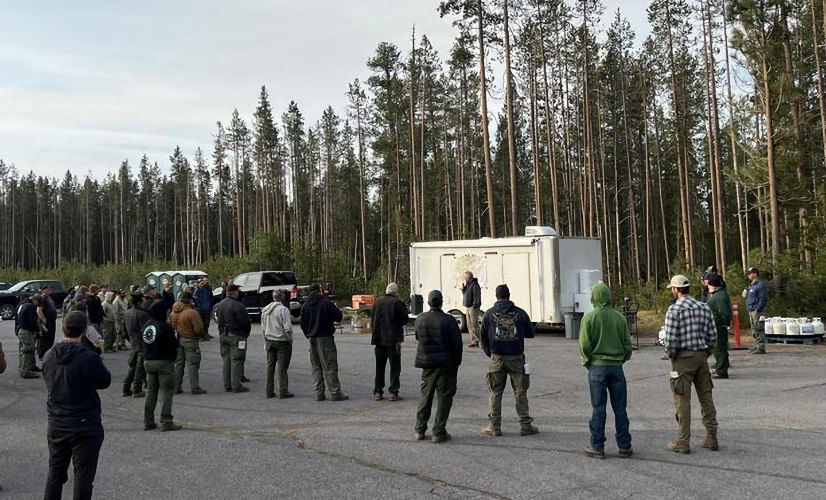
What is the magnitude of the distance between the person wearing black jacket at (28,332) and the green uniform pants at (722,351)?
1291 cm

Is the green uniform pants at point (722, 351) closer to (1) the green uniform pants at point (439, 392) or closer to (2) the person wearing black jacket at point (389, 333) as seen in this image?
(2) the person wearing black jacket at point (389, 333)

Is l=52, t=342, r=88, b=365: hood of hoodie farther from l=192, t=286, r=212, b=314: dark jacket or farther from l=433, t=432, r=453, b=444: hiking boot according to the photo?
l=192, t=286, r=212, b=314: dark jacket

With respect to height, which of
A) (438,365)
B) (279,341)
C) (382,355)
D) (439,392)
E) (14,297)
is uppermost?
(14,297)

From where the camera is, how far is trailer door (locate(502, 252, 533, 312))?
18562mm

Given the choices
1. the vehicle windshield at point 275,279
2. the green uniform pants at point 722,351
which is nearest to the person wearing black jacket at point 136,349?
the green uniform pants at point 722,351

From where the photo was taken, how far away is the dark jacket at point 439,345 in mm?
7613

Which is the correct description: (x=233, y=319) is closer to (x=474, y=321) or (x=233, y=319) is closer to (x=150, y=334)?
(x=150, y=334)

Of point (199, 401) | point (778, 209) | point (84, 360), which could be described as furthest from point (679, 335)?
point (778, 209)

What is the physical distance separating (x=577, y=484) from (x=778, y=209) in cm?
1815

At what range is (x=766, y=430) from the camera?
25.4 ft

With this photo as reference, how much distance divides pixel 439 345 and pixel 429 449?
1.15m

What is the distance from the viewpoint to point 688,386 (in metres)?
6.82

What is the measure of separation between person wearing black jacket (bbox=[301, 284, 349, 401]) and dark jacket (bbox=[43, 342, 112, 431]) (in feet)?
16.9

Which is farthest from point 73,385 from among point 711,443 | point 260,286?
point 260,286
